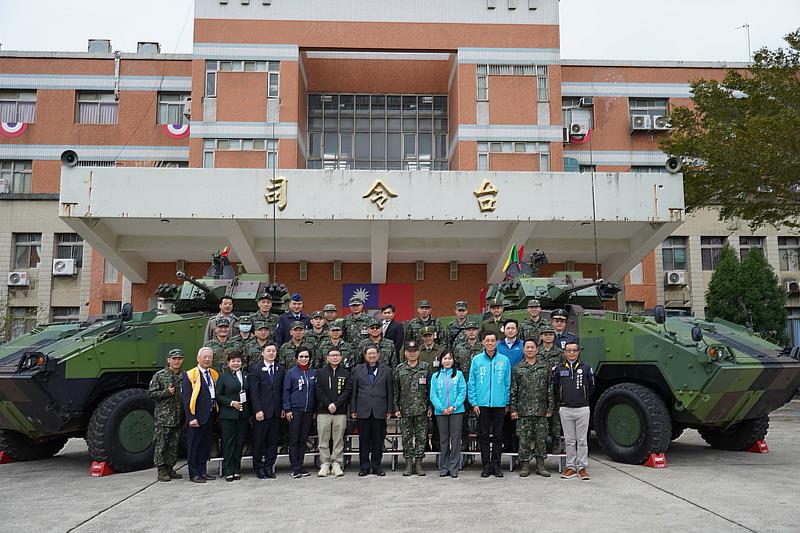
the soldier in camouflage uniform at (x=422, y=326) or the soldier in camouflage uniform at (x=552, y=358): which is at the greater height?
the soldier in camouflage uniform at (x=422, y=326)

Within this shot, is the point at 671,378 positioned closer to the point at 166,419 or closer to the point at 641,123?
the point at 166,419

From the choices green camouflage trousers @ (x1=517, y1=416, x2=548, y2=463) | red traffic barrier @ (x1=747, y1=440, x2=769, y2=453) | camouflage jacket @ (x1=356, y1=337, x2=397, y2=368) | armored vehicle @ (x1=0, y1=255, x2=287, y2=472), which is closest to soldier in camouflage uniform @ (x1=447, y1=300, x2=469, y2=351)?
camouflage jacket @ (x1=356, y1=337, x2=397, y2=368)

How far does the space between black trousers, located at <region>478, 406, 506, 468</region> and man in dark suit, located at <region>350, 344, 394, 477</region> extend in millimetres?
1046

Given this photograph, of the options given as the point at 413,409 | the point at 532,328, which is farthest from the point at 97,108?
the point at 413,409

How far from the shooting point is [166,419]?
27.1ft

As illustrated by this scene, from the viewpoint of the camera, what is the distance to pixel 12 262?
87.6 feet

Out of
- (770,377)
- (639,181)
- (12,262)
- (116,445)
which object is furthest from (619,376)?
(12,262)

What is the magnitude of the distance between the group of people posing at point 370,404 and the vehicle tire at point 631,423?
34.9 inches

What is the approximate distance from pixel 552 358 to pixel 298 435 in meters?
3.01

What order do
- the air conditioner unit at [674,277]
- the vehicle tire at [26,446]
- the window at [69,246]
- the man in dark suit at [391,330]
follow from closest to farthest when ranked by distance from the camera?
the man in dark suit at [391,330] → the vehicle tire at [26,446] → the window at [69,246] → the air conditioner unit at [674,277]

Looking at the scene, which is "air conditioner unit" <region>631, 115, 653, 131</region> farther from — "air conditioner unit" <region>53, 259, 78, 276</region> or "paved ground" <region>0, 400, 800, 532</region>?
"air conditioner unit" <region>53, 259, 78, 276</region>

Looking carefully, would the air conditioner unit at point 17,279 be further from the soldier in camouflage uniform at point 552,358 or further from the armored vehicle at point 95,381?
the soldier in camouflage uniform at point 552,358

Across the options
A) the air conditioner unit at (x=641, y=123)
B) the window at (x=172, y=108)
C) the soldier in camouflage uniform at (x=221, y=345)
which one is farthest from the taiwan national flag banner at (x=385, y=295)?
the soldier in camouflage uniform at (x=221, y=345)

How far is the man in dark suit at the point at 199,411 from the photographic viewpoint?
319 inches
